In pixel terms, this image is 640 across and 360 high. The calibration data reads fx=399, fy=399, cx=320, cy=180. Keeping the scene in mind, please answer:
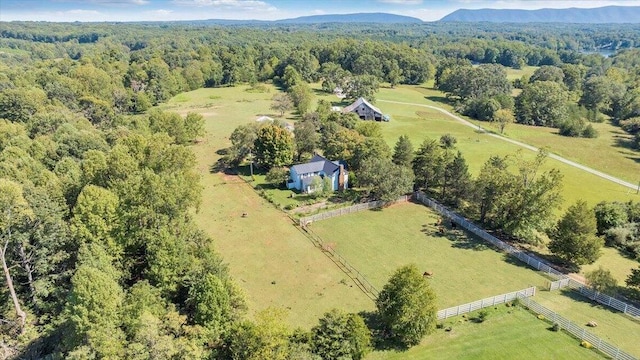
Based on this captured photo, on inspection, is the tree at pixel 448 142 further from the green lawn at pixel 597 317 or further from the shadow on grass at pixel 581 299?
the green lawn at pixel 597 317

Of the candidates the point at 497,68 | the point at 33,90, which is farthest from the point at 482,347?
the point at 497,68

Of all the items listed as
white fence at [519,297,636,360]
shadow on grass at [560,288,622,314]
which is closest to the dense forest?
shadow on grass at [560,288,622,314]

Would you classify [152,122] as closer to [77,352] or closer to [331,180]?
[331,180]

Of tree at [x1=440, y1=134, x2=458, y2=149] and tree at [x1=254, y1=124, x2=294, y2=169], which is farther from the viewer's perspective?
tree at [x1=440, y1=134, x2=458, y2=149]

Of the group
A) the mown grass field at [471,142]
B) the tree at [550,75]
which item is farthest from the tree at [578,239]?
the tree at [550,75]

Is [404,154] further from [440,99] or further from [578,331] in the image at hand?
[440,99]

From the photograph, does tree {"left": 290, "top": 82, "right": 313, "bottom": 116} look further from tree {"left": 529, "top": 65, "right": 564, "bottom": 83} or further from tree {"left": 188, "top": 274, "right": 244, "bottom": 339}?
tree {"left": 529, "top": 65, "right": 564, "bottom": 83}
